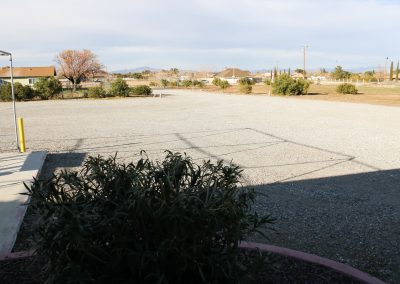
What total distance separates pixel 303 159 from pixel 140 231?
784 cm

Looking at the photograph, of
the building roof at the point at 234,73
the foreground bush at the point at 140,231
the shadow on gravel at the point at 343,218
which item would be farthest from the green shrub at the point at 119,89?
the building roof at the point at 234,73

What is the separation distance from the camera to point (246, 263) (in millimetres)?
2809

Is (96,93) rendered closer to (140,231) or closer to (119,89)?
(119,89)

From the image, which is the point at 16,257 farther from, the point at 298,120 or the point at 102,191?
the point at 298,120

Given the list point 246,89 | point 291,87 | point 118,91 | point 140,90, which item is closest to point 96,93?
point 118,91

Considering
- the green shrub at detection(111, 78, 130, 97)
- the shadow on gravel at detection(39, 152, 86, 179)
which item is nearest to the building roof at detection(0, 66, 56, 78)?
the green shrub at detection(111, 78, 130, 97)

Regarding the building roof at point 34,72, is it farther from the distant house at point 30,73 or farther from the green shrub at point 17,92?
the green shrub at point 17,92

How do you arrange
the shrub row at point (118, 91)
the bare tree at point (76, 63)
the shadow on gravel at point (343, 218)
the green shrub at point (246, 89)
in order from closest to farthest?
1. the shadow on gravel at point (343, 218)
2. the shrub row at point (118, 91)
3. the green shrub at point (246, 89)
4. the bare tree at point (76, 63)

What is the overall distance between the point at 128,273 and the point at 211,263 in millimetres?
490

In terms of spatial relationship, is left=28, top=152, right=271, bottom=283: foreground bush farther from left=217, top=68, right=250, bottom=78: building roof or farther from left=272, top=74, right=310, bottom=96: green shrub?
left=217, top=68, right=250, bottom=78: building roof

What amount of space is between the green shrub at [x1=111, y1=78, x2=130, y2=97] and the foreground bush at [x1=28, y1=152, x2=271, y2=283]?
41.7m

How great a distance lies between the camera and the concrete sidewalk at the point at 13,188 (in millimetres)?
4656

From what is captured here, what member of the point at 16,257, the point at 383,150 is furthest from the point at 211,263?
the point at 383,150

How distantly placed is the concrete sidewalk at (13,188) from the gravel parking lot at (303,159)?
0.48 metres
